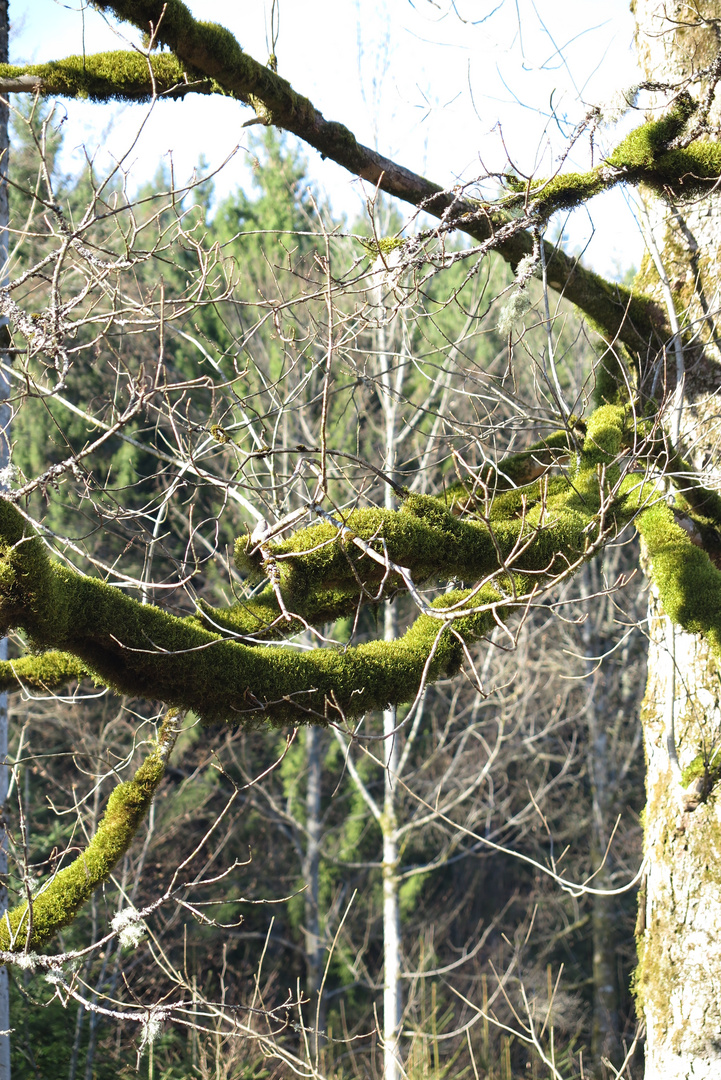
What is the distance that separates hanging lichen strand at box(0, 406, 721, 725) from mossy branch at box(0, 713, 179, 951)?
0.43 m

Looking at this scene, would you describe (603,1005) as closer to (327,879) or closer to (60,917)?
(327,879)

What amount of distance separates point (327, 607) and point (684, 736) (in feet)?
6.80

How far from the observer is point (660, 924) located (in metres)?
3.83

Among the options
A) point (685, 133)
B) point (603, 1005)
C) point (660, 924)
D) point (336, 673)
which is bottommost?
point (603, 1005)

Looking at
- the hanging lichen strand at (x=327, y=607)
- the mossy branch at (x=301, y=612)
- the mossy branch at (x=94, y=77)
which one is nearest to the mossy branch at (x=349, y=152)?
the mossy branch at (x=94, y=77)

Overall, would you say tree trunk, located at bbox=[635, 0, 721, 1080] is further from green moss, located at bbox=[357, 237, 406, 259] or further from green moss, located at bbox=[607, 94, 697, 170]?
green moss, located at bbox=[357, 237, 406, 259]

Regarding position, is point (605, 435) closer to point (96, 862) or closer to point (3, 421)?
point (96, 862)

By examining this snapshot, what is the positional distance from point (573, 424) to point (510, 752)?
9.47m

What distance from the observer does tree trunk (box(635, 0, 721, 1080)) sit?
3641 mm

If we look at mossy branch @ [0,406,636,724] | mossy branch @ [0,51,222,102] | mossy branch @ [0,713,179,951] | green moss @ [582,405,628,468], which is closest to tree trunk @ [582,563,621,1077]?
green moss @ [582,405,628,468]

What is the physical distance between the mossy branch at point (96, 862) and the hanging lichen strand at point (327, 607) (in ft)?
1.41

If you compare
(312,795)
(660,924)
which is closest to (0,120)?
(660,924)

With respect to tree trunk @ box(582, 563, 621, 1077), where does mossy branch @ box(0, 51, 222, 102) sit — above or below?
above

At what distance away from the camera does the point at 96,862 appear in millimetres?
3021
